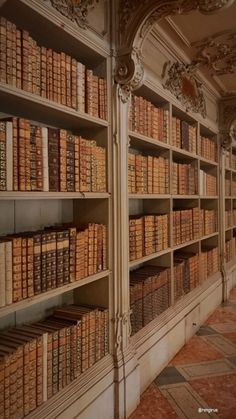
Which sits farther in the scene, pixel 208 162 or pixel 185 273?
pixel 208 162

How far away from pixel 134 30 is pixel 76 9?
387mm

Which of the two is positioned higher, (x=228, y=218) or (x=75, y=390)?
(x=228, y=218)

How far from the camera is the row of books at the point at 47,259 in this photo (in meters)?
1.29

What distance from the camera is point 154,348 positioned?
93.3 inches

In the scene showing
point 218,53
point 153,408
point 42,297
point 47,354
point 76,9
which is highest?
point 218,53

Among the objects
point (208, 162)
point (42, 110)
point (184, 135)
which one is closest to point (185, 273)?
point (184, 135)

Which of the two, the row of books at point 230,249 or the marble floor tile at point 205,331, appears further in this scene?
the row of books at point 230,249

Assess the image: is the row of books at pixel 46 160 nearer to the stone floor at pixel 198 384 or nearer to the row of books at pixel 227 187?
the stone floor at pixel 198 384

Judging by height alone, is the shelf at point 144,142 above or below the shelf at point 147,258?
above

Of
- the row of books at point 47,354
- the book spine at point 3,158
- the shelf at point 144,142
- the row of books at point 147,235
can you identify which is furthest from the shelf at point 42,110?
the row of books at point 47,354

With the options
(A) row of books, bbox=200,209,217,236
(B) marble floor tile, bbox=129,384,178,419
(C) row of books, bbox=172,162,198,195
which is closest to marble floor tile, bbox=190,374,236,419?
(B) marble floor tile, bbox=129,384,178,419

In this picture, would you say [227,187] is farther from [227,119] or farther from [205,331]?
[205,331]

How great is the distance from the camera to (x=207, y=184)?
12.2 ft

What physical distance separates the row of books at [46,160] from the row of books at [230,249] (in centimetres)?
307
